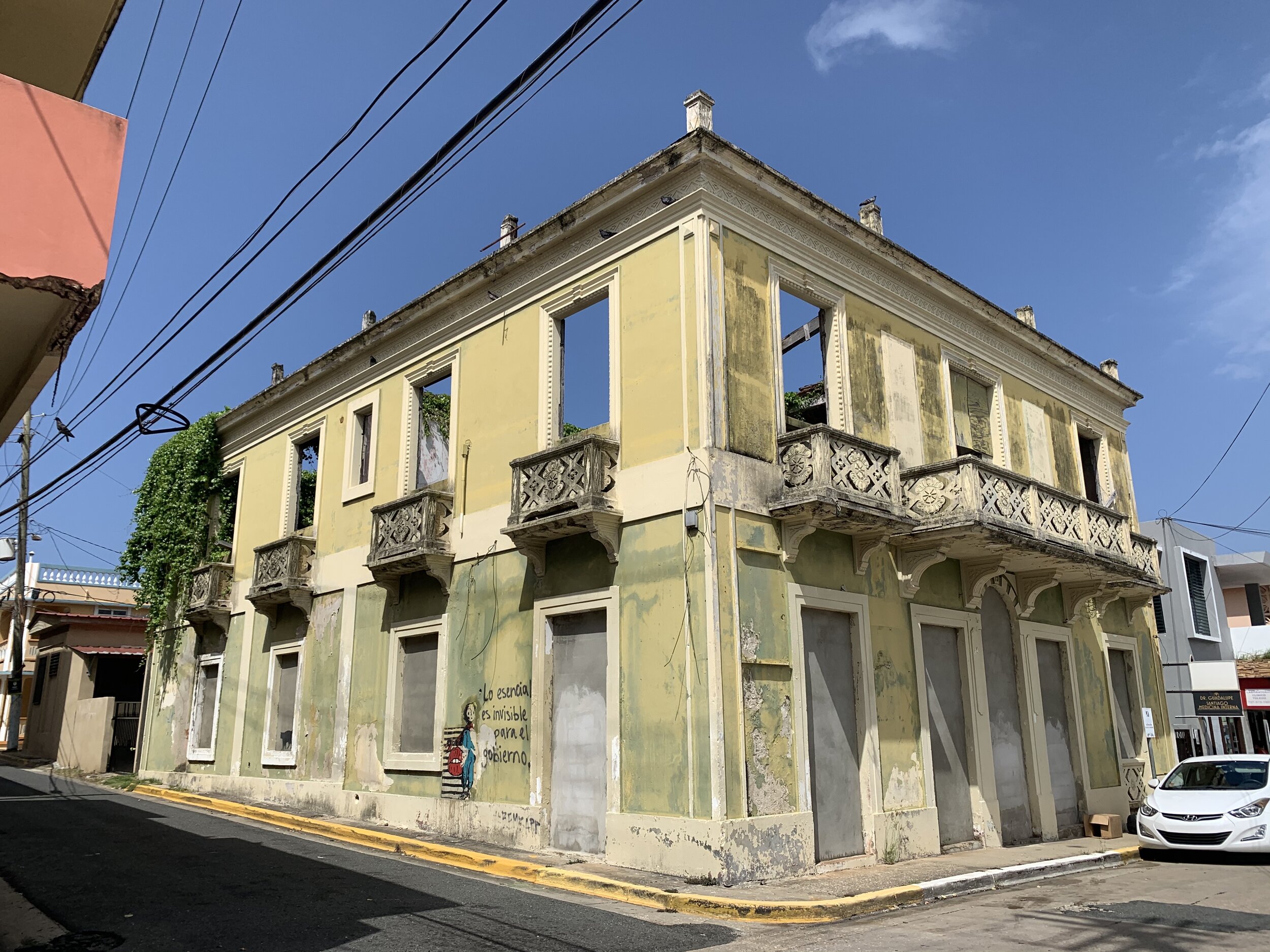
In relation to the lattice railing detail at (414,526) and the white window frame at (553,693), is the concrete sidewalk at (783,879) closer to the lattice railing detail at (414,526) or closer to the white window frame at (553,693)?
the white window frame at (553,693)

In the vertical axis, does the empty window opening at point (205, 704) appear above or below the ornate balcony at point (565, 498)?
below

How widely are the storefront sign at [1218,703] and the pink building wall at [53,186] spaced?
24.4 m

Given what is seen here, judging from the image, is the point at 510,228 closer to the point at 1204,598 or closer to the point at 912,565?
the point at 912,565

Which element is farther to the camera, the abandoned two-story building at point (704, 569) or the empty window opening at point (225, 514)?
the empty window opening at point (225, 514)

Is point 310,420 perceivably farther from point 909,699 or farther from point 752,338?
point 909,699

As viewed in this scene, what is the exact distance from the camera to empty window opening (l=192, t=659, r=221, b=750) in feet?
67.4

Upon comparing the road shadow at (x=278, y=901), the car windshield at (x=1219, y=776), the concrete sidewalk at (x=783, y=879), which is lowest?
the concrete sidewalk at (x=783, y=879)

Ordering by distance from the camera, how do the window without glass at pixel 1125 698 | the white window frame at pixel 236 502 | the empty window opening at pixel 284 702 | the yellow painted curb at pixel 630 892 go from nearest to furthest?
the yellow painted curb at pixel 630 892 < the empty window opening at pixel 284 702 < the window without glass at pixel 1125 698 < the white window frame at pixel 236 502

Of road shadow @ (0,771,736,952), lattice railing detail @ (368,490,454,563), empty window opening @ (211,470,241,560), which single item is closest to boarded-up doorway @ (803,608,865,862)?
road shadow @ (0,771,736,952)

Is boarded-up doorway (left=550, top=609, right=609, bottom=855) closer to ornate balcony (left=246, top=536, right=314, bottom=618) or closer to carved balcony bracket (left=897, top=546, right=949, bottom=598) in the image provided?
carved balcony bracket (left=897, top=546, right=949, bottom=598)

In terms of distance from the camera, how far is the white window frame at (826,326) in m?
12.4

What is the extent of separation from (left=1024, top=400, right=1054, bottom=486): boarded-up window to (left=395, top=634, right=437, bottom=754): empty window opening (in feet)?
37.3

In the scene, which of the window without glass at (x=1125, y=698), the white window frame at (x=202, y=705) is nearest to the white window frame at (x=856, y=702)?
the window without glass at (x=1125, y=698)

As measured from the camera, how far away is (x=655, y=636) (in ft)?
36.3
